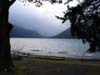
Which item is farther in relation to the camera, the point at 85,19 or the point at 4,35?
the point at 85,19

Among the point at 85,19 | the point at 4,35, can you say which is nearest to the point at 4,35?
the point at 4,35

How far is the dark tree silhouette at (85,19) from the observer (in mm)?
24453

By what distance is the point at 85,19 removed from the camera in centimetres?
2514

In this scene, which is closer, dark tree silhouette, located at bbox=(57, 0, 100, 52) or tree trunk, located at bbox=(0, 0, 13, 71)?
tree trunk, located at bbox=(0, 0, 13, 71)

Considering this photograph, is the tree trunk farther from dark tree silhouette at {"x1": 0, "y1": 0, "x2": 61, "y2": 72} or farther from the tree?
the tree

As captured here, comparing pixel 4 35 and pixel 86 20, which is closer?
pixel 4 35

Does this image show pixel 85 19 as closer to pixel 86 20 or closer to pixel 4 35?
pixel 86 20

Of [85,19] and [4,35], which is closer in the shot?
[4,35]

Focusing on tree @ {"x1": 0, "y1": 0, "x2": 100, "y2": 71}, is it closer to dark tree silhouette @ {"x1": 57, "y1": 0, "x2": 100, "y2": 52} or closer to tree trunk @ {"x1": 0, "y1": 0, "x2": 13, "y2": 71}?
dark tree silhouette @ {"x1": 57, "y1": 0, "x2": 100, "y2": 52}

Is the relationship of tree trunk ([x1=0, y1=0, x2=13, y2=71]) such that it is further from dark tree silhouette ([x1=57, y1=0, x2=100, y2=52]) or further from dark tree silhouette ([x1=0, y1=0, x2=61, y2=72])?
dark tree silhouette ([x1=57, y1=0, x2=100, y2=52])

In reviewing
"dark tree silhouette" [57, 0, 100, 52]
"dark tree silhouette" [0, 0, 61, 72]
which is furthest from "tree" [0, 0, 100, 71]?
"dark tree silhouette" [0, 0, 61, 72]

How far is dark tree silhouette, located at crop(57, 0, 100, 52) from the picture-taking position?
80.2ft

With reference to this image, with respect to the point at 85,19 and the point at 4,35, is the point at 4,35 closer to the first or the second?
the point at 4,35

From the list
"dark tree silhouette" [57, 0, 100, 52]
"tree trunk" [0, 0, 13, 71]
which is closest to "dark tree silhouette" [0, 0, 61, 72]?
"tree trunk" [0, 0, 13, 71]
